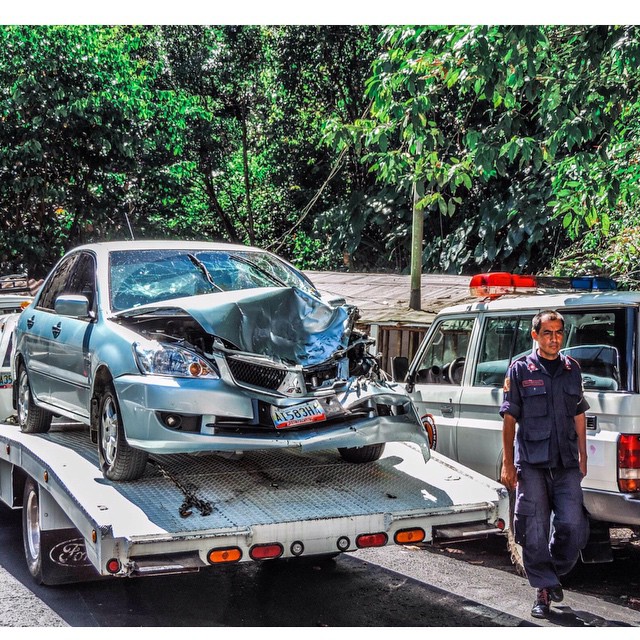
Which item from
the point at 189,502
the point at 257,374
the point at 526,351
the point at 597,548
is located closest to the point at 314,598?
the point at 189,502

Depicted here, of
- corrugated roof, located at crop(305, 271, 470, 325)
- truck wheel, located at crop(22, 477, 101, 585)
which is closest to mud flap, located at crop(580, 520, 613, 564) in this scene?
truck wheel, located at crop(22, 477, 101, 585)

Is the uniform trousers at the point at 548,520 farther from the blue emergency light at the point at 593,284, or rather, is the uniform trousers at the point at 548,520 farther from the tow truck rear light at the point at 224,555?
the tow truck rear light at the point at 224,555

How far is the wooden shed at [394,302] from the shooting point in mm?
12047

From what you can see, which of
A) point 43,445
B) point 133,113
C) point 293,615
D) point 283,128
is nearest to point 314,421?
point 293,615

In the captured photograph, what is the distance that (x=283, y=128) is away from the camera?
78.3 ft

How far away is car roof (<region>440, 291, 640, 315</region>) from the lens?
A: 5.48 metres

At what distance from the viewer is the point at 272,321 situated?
5.39 meters

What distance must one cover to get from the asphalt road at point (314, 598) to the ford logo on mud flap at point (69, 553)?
0.61 ft

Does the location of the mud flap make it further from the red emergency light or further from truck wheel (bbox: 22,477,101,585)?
truck wheel (bbox: 22,477,101,585)

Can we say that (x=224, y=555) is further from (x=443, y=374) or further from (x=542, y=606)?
(x=443, y=374)

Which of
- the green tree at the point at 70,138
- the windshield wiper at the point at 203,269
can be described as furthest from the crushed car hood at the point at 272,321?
the green tree at the point at 70,138

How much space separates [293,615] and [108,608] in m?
1.08

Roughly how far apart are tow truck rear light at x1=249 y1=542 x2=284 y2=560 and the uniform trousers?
152 centimetres

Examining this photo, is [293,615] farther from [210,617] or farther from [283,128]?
[283,128]
